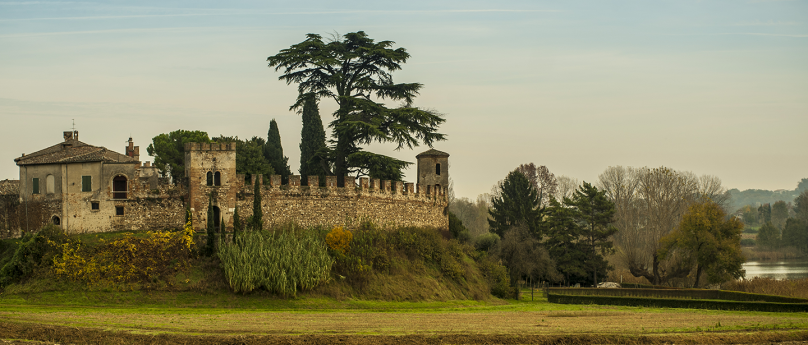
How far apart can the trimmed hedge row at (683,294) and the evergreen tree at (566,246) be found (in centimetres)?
634

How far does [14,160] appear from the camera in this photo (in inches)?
1318

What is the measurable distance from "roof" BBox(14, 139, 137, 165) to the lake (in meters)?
49.1

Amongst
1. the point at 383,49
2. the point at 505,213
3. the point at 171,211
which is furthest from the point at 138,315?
the point at 505,213

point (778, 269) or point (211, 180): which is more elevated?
point (211, 180)

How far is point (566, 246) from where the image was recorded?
4888 cm

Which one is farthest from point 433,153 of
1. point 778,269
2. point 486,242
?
point 778,269

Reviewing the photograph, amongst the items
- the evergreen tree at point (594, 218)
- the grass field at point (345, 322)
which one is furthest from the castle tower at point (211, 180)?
the evergreen tree at point (594, 218)

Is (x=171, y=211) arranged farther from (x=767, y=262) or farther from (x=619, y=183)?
(x=767, y=262)

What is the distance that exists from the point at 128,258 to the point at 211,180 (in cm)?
512

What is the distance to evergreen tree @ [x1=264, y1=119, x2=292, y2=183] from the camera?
45062mm

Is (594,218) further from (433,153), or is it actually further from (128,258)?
(128,258)

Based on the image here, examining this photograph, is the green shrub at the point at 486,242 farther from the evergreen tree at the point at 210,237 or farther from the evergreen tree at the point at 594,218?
the evergreen tree at the point at 210,237

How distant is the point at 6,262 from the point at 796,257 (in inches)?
3219

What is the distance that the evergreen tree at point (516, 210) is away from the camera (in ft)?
166
